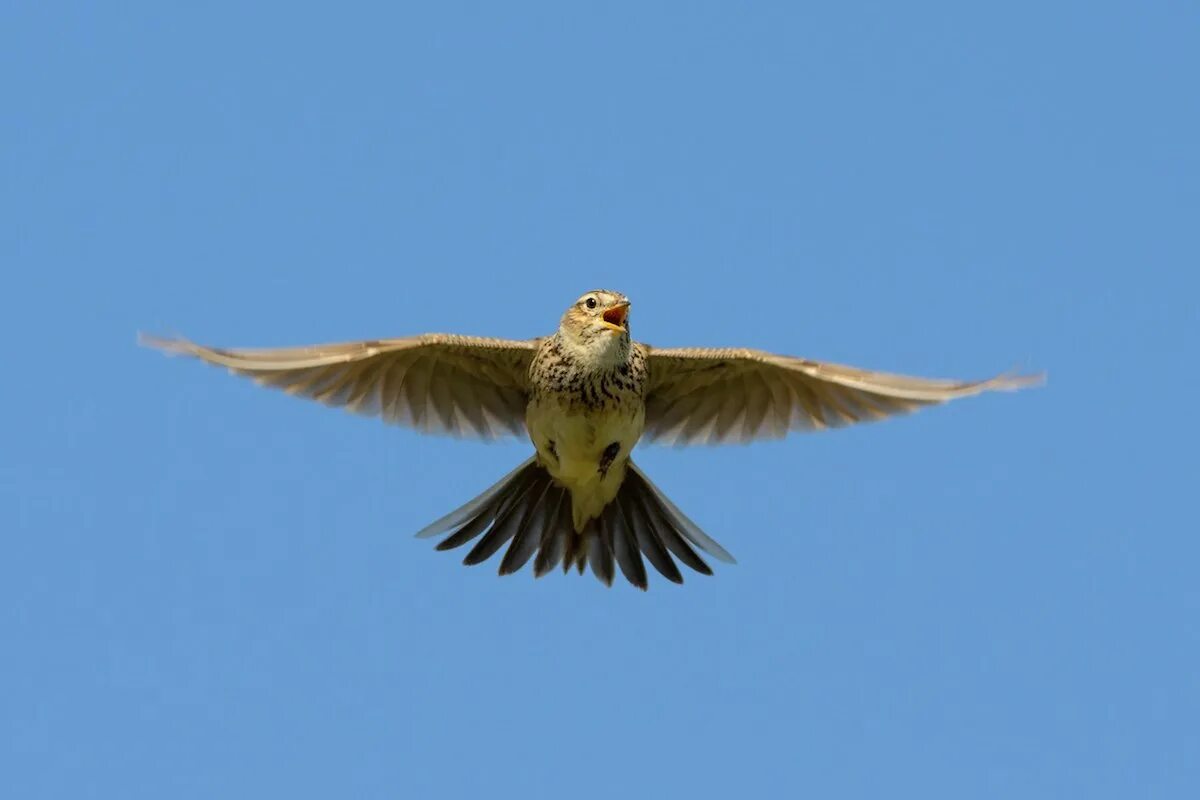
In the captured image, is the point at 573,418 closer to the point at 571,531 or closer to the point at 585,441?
the point at 585,441

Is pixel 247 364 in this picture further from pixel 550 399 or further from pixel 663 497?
pixel 663 497

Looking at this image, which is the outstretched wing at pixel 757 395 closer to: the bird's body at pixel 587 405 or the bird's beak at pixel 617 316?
the bird's body at pixel 587 405

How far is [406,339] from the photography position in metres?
11.5

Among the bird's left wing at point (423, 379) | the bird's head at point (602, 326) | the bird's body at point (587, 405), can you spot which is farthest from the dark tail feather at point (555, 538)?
the bird's head at point (602, 326)

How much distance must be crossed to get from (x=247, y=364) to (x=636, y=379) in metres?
2.35

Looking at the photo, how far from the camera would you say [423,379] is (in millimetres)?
11914

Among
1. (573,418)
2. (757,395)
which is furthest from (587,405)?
(757,395)

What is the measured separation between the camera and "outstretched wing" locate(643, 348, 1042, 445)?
37.8 ft

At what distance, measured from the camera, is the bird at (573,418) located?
11281mm

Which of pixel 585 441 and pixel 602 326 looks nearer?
pixel 602 326

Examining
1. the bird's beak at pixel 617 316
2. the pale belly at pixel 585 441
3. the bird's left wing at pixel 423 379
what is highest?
the bird's beak at pixel 617 316

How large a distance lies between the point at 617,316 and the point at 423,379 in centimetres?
164

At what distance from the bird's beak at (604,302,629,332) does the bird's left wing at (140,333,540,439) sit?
762 millimetres

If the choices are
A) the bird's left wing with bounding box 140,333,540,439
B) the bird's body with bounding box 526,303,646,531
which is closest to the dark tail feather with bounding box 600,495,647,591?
the bird's body with bounding box 526,303,646,531
